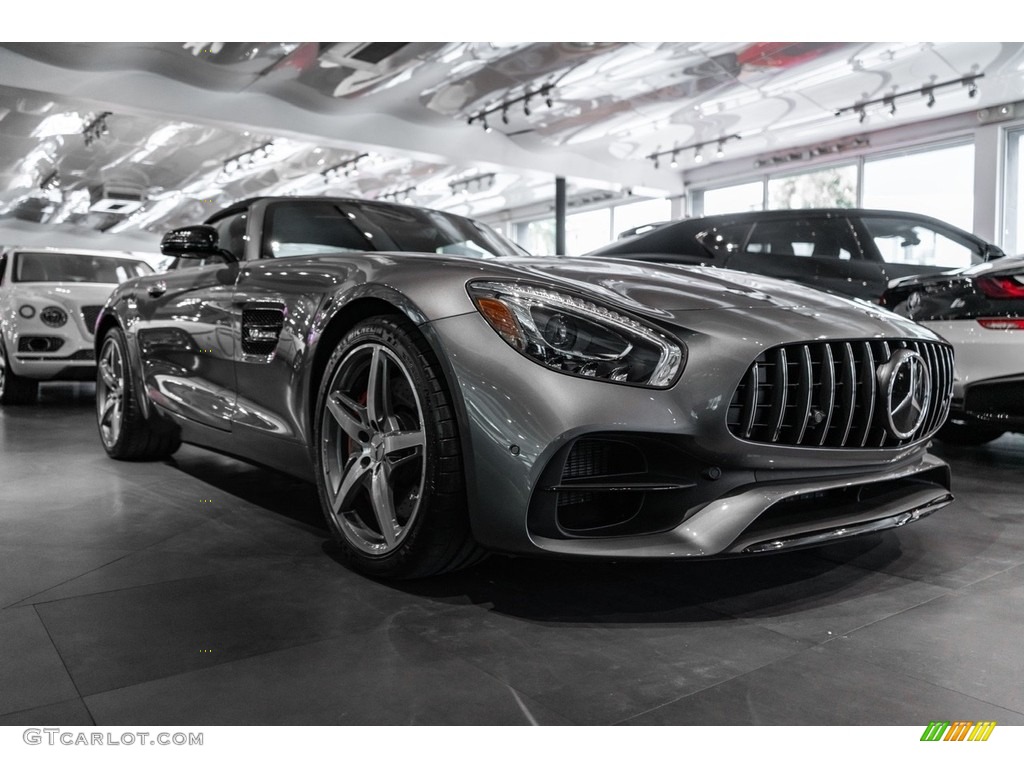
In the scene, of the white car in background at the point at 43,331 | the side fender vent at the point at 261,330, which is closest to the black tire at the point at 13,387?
the white car in background at the point at 43,331

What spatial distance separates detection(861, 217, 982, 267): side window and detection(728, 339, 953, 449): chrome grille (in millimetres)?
3509

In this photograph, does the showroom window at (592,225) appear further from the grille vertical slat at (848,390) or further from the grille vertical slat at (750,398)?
the grille vertical slat at (750,398)

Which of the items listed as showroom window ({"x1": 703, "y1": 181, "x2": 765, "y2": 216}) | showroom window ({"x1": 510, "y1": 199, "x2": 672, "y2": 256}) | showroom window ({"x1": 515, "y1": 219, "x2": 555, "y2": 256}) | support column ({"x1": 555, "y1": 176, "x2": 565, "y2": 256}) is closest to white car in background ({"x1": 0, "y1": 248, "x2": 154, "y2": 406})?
support column ({"x1": 555, "y1": 176, "x2": 565, "y2": 256})

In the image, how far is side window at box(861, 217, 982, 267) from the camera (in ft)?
17.8

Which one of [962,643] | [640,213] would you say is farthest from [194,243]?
[640,213]

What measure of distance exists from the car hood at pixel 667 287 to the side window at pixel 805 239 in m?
2.96

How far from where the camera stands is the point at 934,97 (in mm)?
11234

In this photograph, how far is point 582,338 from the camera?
1.97 m

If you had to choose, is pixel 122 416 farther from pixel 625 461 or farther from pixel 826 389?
pixel 826 389

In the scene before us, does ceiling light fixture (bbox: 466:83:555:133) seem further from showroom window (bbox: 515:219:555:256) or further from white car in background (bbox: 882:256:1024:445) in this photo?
showroom window (bbox: 515:219:555:256)

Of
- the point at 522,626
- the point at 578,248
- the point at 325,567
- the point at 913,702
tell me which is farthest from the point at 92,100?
the point at 578,248

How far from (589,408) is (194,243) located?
6.31 ft
